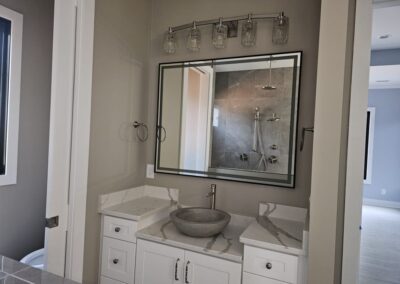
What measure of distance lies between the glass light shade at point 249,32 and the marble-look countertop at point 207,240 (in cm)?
128

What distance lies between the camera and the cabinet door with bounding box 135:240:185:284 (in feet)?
5.51

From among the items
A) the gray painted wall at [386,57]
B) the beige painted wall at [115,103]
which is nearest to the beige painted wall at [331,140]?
the beige painted wall at [115,103]

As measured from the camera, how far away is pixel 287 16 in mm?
1879

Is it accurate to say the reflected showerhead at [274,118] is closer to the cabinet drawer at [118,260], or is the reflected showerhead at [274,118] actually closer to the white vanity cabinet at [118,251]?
the white vanity cabinet at [118,251]

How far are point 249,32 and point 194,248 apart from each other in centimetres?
150

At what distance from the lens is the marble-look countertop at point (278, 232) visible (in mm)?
1447

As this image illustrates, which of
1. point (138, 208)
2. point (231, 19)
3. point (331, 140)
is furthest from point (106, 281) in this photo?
point (231, 19)

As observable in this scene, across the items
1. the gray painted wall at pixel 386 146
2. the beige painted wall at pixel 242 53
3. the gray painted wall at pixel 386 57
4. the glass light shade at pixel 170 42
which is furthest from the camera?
the gray painted wall at pixel 386 146

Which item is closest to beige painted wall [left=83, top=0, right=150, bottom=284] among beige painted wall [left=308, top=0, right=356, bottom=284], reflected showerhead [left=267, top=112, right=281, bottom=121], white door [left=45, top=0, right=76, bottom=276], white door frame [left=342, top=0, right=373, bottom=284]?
white door [left=45, top=0, right=76, bottom=276]

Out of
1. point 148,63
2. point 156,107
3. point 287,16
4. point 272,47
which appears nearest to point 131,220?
point 156,107

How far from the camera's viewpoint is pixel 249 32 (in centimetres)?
194

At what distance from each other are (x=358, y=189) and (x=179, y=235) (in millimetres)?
1080

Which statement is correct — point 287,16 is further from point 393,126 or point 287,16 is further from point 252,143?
point 393,126

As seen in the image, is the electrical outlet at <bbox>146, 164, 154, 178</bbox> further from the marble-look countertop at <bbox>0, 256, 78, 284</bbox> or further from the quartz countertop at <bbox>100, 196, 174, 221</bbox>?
the marble-look countertop at <bbox>0, 256, 78, 284</bbox>
